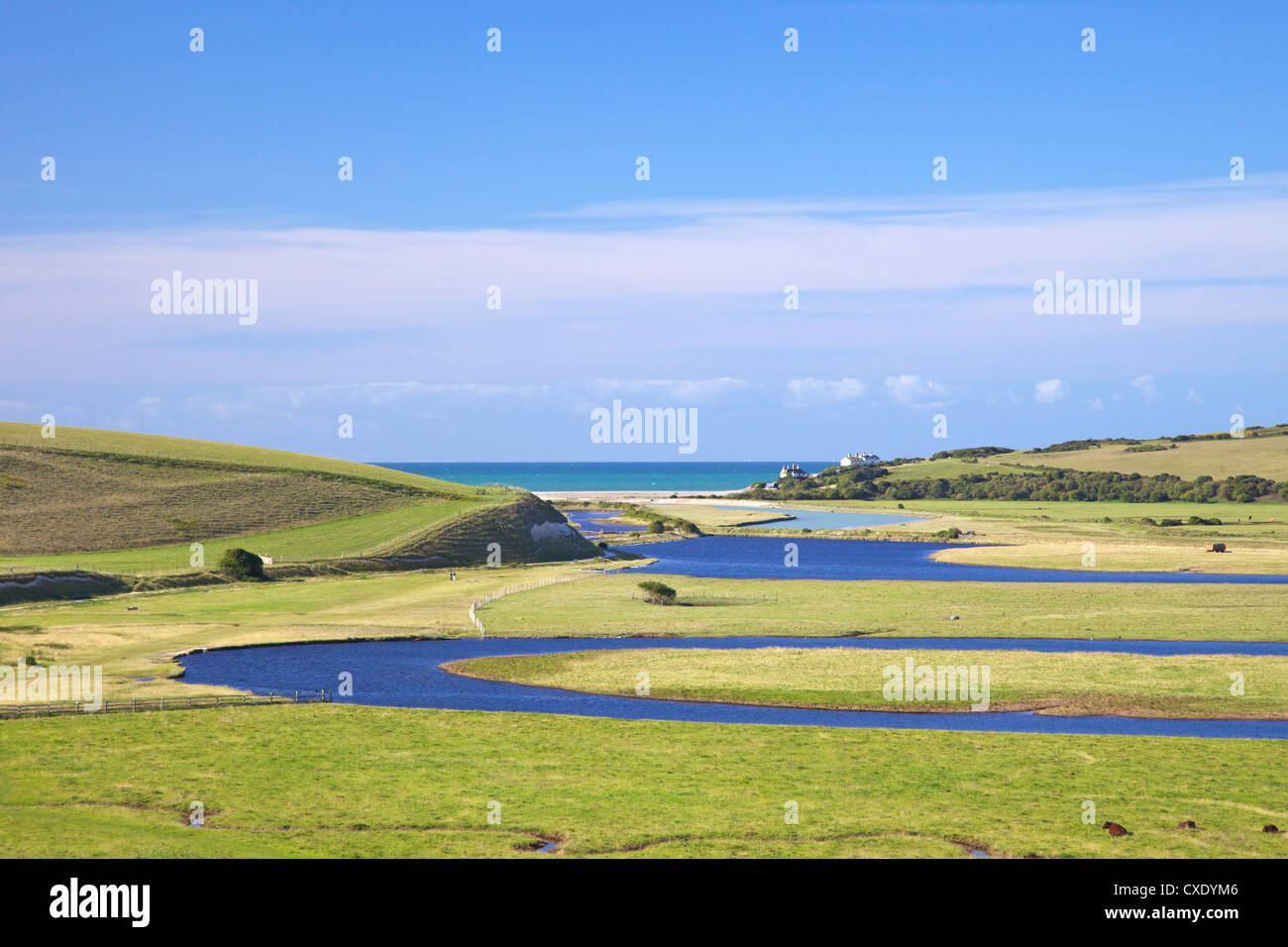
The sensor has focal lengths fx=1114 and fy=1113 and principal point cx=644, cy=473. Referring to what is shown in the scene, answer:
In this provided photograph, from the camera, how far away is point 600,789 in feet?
132

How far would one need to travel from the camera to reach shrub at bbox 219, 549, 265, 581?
109 metres

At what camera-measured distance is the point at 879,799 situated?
3872cm

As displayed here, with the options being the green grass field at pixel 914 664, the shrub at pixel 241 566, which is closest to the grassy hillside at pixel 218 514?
the shrub at pixel 241 566

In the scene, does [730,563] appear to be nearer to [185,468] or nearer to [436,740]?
[185,468]

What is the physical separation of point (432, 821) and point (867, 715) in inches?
1036

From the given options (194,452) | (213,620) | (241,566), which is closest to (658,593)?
(213,620)

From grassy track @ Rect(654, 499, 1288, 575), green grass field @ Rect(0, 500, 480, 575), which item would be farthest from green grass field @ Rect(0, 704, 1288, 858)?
grassy track @ Rect(654, 499, 1288, 575)

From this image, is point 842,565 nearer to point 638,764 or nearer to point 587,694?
point 587,694

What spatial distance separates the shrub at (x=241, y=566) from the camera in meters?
109

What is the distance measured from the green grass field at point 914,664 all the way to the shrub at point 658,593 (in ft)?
77.0

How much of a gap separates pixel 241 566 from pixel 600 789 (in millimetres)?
78643

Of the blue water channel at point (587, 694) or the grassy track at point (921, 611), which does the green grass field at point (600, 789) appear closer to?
the blue water channel at point (587, 694)

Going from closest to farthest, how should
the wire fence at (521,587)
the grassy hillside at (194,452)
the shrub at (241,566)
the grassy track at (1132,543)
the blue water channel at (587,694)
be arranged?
the blue water channel at (587,694) < the wire fence at (521,587) < the shrub at (241,566) < the grassy track at (1132,543) < the grassy hillside at (194,452)
